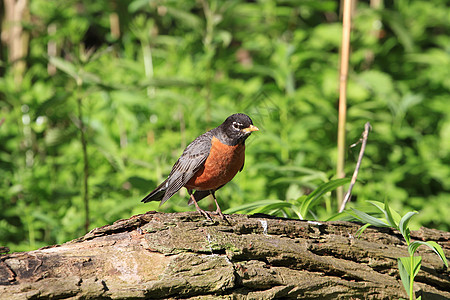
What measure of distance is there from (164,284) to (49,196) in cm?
292

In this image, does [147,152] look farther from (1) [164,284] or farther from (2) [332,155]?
(1) [164,284]

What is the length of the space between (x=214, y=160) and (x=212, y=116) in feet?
5.94

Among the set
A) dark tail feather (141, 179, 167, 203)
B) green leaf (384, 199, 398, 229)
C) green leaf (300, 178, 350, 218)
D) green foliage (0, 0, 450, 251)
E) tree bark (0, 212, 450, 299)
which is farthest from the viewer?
green foliage (0, 0, 450, 251)

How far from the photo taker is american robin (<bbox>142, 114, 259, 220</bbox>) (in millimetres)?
3115

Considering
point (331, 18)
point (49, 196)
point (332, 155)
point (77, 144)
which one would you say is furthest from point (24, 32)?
point (331, 18)

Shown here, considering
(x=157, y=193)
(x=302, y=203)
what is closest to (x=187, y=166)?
(x=157, y=193)

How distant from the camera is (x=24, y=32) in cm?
683

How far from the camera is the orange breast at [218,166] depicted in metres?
3.11

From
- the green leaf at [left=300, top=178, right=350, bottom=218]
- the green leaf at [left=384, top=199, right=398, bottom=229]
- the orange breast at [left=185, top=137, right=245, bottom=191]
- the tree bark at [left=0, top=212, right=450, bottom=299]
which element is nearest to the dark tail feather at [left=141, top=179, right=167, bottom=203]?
the orange breast at [left=185, top=137, right=245, bottom=191]

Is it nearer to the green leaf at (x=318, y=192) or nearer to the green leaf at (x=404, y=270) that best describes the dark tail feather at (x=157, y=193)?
the green leaf at (x=318, y=192)

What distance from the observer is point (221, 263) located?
88.8 inches

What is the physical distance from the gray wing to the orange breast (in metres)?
0.04

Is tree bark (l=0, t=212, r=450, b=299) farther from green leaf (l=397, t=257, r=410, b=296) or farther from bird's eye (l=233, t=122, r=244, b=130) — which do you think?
bird's eye (l=233, t=122, r=244, b=130)

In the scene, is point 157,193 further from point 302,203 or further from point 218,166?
point 302,203
